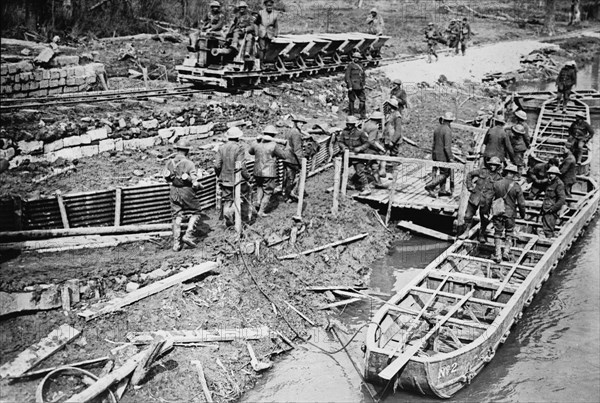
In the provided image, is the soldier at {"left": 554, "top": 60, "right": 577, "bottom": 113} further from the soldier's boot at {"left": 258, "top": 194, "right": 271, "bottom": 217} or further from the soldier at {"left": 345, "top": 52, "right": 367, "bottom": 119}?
the soldier's boot at {"left": 258, "top": 194, "right": 271, "bottom": 217}

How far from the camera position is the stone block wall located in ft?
52.8

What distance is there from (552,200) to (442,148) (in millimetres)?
2546

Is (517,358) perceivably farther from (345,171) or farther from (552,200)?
(345,171)

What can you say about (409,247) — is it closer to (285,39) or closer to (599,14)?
(285,39)

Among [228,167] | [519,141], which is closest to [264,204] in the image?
[228,167]

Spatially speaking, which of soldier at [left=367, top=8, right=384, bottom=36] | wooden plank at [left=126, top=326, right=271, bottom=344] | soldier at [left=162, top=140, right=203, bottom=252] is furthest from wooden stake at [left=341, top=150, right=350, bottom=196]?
soldier at [left=367, top=8, right=384, bottom=36]

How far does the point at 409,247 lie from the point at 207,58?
29.7 feet

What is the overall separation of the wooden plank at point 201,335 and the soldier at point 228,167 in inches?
103

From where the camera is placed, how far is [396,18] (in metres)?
45.4

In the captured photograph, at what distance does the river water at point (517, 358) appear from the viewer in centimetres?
865

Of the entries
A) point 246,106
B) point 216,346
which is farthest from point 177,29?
point 216,346

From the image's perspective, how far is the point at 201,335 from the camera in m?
8.62

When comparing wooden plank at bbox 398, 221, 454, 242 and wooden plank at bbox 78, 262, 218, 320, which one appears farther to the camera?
wooden plank at bbox 398, 221, 454, 242

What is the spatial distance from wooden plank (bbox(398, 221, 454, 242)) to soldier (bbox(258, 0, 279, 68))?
844 centimetres
